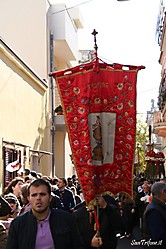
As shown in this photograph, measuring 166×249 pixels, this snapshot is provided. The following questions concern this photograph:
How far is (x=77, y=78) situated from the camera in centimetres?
685

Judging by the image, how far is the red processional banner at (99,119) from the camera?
6.75m

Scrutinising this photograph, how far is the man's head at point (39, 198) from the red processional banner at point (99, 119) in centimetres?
111

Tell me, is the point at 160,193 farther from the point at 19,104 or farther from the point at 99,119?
the point at 19,104

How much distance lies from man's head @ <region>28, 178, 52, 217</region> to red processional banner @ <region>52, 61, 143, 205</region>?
1.11 meters

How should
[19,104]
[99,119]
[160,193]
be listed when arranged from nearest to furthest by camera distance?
[99,119]
[160,193]
[19,104]

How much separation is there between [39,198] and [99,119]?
162 cm

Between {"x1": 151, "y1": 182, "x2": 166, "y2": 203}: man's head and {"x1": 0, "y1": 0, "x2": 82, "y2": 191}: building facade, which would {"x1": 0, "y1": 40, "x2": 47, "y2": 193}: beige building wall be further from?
{"x1": 151, "y1": 182, "x2": 166, "y2": 203}: man's head

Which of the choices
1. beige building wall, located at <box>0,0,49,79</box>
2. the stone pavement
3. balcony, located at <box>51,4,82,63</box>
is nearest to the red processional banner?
the stone pavement

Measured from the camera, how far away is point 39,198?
5.53 meters

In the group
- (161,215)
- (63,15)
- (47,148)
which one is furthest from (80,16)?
(161,215)

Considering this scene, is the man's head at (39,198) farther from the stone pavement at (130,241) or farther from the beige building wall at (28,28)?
the beige building wall at (28,28)

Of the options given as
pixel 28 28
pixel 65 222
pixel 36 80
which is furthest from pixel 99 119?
pixel 28 28

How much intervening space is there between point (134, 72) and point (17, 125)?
12.3 metres

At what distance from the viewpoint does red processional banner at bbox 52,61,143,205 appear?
266 inches
